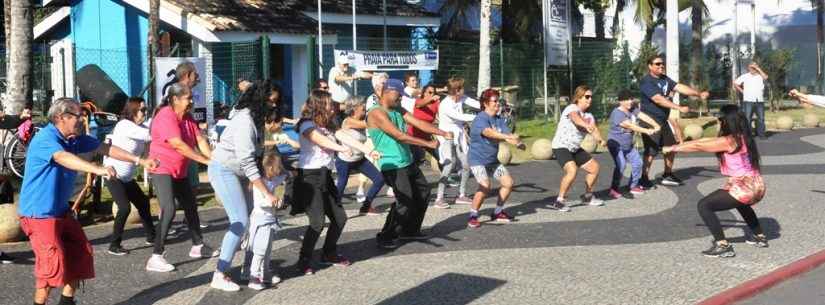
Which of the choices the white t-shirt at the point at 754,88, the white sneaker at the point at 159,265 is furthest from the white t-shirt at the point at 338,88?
the white t-shirt at the point at 754,88

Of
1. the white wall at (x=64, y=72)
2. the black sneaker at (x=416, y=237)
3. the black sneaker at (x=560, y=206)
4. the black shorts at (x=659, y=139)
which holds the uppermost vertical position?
the white wall at (x=64, y=72)

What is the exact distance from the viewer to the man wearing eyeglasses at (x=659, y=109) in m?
13.9

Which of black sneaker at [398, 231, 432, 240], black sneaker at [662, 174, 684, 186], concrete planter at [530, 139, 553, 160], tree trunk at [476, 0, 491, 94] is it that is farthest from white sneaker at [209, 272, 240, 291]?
tree trunk at [476, 0, 491, 94]

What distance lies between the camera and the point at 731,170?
30.2 feet

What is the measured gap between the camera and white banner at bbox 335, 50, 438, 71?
18.3 m

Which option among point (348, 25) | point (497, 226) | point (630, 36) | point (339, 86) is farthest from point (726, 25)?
point (497, 226)

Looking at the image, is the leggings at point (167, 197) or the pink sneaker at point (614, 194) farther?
the pink sneaker at point (614, 194)

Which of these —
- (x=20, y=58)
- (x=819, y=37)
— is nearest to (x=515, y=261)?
(x=20, y=58)

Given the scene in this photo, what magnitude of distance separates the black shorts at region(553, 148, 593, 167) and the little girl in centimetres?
471

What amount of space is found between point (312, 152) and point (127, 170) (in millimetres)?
2038

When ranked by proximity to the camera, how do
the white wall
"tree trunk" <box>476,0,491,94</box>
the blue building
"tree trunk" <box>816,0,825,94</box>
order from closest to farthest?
the white wall → the blue building → "tree trunk" <box>476,0,491,94</box> → "tree trunk" <box>816,0,825,94</box>

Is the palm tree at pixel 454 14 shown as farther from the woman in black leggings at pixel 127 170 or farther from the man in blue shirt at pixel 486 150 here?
the woman in black leggings at pixel 127 170

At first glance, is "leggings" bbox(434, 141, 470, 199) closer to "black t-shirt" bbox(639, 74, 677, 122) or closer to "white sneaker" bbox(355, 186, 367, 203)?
"white sneaker" bbox(355, 186, 367, 203)

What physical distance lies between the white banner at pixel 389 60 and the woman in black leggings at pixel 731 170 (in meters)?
8.94
